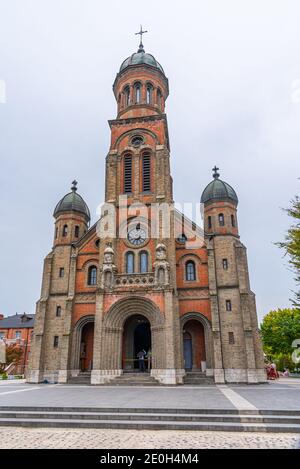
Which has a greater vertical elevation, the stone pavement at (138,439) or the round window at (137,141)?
the round window at (137,141)

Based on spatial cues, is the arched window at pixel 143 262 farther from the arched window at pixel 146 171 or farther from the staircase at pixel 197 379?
the staircase at pixel 197 379

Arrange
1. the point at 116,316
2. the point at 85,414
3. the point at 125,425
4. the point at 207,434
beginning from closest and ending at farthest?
the point at 207,434 → the point at 125,425 → the point at 85,414 → the point at 116,316

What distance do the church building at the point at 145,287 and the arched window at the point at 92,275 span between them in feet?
0.29

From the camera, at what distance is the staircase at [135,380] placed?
23.2 meters

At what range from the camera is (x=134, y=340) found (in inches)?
1109

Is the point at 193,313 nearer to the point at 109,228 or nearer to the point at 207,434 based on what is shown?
the point at 109,228

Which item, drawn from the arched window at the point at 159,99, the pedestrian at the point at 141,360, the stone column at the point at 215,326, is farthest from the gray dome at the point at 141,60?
the pedestrian at the point at 141,360

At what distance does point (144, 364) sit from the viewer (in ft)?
87.0

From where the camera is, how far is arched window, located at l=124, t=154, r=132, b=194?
3072 cm

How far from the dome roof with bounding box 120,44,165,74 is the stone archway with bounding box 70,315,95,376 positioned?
26890 millimetres

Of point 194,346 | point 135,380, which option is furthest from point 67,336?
point 194,346
